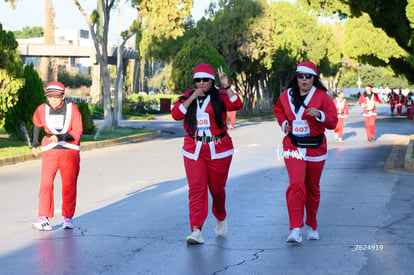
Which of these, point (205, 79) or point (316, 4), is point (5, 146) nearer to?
point (316, 4)

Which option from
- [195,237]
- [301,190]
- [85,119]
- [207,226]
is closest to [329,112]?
[301,190]

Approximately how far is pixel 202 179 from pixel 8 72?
13.1 meters

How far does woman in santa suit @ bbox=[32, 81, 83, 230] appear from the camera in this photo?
9023 millimetres

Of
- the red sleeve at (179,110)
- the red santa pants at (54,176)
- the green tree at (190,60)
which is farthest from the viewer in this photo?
the green tree at (190,60)

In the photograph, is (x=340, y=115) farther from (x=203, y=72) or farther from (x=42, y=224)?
(x=203, y=72)

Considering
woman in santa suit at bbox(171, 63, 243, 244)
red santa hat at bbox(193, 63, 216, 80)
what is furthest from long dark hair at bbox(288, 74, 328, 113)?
red santa hat at bbox(193, 63, 216, 80)

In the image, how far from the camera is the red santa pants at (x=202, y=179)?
8.07 m

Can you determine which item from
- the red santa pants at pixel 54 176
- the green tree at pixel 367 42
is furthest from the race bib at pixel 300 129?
the green tree at pixel 367 42

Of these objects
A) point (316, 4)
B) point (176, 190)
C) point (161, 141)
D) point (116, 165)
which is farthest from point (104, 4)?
point (176, 190)

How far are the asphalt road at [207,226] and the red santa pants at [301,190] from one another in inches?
11.0

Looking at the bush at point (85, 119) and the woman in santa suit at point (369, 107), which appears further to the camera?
the bush at point (85, 119)

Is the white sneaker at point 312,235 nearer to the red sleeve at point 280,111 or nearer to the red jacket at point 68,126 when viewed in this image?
the red sleeve at point 280,111

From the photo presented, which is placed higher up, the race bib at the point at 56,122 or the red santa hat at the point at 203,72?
the red santa hat at the point at 203,72

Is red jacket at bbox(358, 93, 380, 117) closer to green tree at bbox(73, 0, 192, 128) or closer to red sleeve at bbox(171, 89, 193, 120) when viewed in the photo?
green tree at bbox(73, 0, 192, 128)
